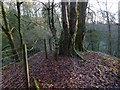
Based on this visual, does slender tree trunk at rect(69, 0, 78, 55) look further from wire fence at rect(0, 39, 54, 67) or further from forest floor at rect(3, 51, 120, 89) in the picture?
wire fence at rect(0, 39, 54, 67)

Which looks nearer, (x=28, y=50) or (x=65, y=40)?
(x=65, y=40)

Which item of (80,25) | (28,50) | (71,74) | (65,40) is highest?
(80,25)

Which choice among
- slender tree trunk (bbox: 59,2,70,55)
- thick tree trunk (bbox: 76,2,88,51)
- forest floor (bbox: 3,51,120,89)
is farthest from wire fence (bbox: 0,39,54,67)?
thick tree trunk (bbox: 76,2,88,51)

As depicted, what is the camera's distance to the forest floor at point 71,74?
5488mm

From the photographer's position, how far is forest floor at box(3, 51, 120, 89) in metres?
5.49

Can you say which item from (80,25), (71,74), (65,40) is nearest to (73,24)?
(65,40)

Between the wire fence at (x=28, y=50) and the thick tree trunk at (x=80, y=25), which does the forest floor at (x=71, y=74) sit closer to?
the wire fence at (x=28, y=50)

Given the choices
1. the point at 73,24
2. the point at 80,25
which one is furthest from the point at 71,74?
the point at 80,25

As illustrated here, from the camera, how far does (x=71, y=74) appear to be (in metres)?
5.99

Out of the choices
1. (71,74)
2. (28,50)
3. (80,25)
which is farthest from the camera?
(28,50)

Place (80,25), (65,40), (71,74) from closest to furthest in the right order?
(71,74) < (65,40) < (80,25)

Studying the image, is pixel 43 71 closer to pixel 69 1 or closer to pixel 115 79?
pixel 115 79

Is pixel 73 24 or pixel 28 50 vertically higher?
pixel 73 24

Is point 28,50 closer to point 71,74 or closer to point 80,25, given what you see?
point 80,25
